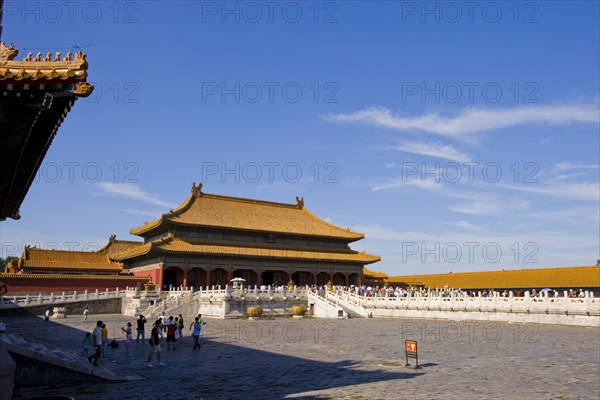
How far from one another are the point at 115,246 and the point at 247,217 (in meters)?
14.9

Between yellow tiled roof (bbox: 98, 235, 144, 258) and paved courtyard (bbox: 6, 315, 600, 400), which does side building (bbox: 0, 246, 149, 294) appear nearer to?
yellow tiled roof (bbox: 98, 235, 144, 258)

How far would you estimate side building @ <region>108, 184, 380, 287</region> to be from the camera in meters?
47.6

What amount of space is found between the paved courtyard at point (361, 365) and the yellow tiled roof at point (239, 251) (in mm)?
19035

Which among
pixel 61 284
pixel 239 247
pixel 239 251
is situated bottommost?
pixel 61 284

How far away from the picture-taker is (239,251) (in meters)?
50.0

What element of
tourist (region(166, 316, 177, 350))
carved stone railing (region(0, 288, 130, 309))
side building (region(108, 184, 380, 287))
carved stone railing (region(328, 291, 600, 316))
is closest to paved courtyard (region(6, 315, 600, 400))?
tourist (region(166, 316, 177, 350))

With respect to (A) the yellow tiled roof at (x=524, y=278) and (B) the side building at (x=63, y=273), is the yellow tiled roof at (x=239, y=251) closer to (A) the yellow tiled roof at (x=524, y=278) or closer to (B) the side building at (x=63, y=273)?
(B) the side building at (x=63, y=273)

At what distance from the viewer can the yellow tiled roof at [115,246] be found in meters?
55.6

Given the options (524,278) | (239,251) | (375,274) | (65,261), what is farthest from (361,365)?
(375,274)

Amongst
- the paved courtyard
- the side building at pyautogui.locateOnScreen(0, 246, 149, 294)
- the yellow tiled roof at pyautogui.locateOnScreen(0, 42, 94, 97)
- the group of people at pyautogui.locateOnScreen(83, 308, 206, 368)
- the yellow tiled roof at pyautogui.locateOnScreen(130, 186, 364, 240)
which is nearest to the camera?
the yellow tiled roof at pyautogui.locateOnScreen(0, 42, 94, 97)

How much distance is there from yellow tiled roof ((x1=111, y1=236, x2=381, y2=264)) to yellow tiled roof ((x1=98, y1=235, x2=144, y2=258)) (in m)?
3.27

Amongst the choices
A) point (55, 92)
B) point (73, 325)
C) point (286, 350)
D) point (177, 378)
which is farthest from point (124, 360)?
point (73, 325)

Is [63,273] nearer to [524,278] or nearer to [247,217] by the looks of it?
[247,217]

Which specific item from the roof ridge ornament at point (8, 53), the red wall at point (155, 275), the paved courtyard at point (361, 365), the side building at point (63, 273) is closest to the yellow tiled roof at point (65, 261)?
the side building at point (63, 273)
